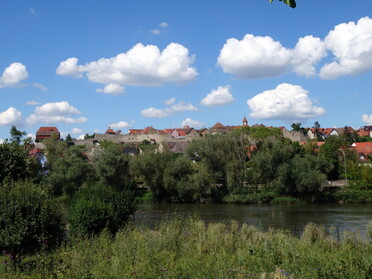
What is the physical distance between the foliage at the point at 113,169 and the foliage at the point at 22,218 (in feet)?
125

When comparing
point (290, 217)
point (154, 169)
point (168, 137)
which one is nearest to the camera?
point (290, 217)

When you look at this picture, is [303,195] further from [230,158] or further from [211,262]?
[211,262]

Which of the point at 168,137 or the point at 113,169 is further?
the point at 168,137

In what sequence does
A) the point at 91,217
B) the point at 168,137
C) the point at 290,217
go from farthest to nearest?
the point at 168,137
the point at 290,217
the point at 91,217

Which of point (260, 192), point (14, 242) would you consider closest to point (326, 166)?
point (260, 192)

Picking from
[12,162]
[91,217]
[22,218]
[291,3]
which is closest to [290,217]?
[91,217]

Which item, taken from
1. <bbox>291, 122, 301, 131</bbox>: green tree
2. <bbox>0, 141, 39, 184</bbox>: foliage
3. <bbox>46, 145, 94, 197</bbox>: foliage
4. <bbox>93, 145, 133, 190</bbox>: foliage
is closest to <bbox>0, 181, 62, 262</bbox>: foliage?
<bbox>0, 141, 39, 184</bbox>: foliage

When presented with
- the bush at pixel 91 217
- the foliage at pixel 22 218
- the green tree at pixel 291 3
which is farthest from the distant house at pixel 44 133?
the green tree at pixel 291 3

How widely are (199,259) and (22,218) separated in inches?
313

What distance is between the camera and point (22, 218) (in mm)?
15430

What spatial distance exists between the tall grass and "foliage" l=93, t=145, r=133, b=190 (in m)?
41.2

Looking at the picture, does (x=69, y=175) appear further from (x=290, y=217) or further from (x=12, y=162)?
(x=290, y=217)

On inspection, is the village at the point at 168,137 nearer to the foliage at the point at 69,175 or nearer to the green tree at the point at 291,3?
the foliage at the point at 69,175

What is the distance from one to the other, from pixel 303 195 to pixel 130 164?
74.1 ft
